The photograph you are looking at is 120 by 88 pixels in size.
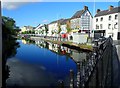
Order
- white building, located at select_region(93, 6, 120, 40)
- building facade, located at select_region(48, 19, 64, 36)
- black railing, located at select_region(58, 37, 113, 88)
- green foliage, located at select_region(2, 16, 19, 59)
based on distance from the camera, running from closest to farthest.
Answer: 1. black railing, located at select_region(58, 37, 113, 88)
2. green foliage, located at select_region(2, 16, 19, 59)
3. white building, located at select_region(93, 6, 120, 40)
4. building facade, located at select_region(48, 19, 64, 36)

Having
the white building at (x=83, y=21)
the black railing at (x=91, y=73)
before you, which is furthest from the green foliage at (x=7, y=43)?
the white building at (x=83, y=21)

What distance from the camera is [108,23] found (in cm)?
5147

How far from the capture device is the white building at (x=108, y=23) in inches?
1906

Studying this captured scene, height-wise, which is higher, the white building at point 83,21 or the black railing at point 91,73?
the white building at point 83,21

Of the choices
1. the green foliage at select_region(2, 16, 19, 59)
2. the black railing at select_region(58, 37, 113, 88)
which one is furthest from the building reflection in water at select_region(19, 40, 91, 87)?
the green foliage at select_region(2, 16, 19, 59)

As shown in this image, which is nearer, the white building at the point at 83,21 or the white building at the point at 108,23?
the white building at the point at 108,23

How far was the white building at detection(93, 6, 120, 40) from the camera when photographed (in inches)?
1906

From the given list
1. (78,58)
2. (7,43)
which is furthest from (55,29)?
(78,58)

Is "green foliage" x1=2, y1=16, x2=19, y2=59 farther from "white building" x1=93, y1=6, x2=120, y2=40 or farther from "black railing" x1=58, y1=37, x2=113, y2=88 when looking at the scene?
"white building" x1=93, y1=6, x2=120, y2=40

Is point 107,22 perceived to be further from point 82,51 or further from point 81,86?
point 81,86

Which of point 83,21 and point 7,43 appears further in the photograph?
point 83,21

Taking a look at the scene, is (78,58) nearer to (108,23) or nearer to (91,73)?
(108,23)

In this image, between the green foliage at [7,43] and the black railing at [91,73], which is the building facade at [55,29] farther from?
the black railing at [91,73]

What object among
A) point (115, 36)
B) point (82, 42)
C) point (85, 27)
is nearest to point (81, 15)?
point (85, 27)
